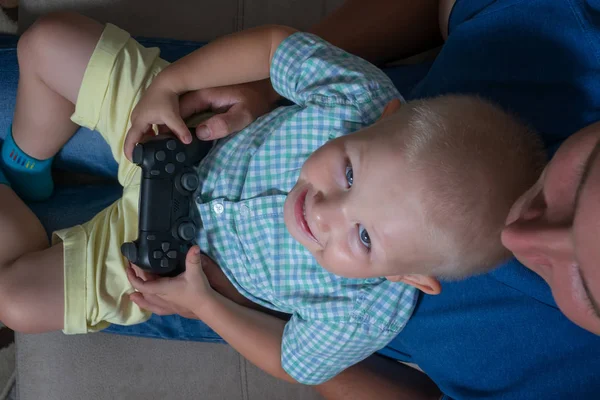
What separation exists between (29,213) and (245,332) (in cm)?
46

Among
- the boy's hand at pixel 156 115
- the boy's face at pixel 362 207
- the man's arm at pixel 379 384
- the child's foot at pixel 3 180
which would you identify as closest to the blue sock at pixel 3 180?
the child's foot at pixel 3 180

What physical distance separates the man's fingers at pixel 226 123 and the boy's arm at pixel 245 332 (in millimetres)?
276

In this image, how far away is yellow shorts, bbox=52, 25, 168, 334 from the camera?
2.93 feet

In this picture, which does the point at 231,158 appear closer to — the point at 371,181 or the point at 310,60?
the point at 310,60

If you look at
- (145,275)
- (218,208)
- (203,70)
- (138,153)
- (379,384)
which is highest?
(203,70)

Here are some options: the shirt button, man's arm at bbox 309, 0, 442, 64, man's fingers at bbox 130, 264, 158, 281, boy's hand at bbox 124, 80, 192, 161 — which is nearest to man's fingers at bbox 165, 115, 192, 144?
boy's hand at bbox 124, 80, 192, 161

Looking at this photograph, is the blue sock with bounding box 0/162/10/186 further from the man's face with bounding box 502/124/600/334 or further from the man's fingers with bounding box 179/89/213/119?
the man's face with bounding box 502/124/600/334

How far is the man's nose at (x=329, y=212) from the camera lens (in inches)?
25.8

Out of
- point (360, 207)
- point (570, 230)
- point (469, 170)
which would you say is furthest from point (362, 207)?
point (570, 230)

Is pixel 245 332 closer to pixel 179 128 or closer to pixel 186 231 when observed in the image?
pixel 186 231

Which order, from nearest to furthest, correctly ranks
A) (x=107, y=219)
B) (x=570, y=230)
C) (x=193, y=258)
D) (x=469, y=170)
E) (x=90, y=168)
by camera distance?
(x=570, y=230) < (x=469, y=170) < (x=193, y=258) < (x=107, y=219) < (x=90, y=168)

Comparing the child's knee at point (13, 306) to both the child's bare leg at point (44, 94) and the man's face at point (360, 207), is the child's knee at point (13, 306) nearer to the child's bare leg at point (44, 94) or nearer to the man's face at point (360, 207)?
the child's bare leg at point (44, 94)

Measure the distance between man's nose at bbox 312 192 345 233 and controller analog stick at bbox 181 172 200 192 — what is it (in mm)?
251

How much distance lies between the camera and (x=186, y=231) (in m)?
0.83
